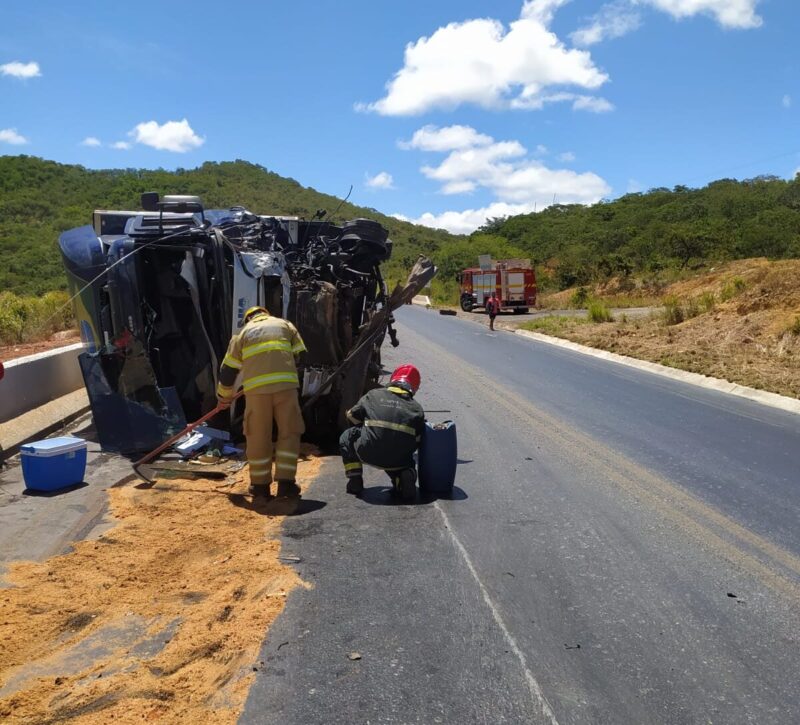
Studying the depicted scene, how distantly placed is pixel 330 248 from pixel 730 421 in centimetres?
589

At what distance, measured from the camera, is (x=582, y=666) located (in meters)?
3.70

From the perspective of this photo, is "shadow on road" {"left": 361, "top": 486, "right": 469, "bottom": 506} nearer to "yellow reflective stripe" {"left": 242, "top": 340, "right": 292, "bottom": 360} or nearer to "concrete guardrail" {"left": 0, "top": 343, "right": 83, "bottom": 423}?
"yellow reflective stripe" {"left": 242, "top": 340, "right": 292, "bottom": 360}

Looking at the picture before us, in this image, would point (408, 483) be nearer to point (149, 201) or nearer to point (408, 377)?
point (408, 377)

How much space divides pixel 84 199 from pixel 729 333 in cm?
6344

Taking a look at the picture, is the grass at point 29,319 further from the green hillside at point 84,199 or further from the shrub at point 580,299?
the shrub at point 580,299

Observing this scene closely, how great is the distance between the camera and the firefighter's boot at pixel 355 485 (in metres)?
6.66

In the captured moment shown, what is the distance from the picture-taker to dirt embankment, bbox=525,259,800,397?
15.1 metres

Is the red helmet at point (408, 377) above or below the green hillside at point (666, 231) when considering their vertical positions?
below

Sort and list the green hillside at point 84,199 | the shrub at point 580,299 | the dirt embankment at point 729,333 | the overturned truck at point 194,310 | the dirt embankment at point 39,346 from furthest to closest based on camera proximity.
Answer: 1. the green hillside at point 84,199
2. the shrub at point 580,299
3. the dirt embankment at point 729,333
4. the dirt embankment at point 39,346
5. the overturned truck at point 194,310

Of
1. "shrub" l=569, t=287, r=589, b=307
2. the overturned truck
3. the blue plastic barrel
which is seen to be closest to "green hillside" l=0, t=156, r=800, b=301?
"shrub" l=569, t=287, r=589, b=307

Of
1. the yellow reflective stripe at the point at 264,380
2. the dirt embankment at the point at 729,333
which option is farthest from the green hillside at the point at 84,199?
the yellow reflective stripe at the point at 264,380

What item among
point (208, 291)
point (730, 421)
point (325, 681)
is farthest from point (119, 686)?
point (730, 421)

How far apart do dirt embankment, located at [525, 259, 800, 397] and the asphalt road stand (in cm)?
675

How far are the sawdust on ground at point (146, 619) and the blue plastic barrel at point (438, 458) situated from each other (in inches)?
48.7
